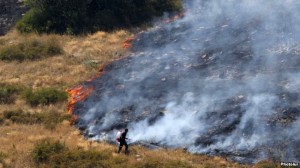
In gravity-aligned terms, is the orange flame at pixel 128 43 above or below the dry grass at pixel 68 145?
above

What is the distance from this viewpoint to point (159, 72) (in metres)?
29.6

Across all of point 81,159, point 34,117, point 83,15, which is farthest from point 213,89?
point 83,15

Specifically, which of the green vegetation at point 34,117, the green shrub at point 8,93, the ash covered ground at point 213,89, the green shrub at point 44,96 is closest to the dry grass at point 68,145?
the green vegetation at point 34,117

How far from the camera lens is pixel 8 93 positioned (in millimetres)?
28469

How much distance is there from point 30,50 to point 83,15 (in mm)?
7051

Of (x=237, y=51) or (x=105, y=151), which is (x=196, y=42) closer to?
(x=237, y=51)

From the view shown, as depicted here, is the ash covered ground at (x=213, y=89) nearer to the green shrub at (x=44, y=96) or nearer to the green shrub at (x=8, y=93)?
the green shrub at (x=44, y=96)

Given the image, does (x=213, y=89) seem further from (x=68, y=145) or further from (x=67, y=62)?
(x=67, y=62)

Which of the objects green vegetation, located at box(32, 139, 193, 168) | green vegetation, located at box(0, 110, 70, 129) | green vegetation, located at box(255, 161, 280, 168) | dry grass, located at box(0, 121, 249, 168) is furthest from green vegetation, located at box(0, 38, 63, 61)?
green vegetation, located at box(255, 161, 280, 168)

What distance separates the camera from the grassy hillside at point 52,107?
19516 mm

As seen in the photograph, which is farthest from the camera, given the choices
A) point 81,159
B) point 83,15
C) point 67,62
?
point 83,15

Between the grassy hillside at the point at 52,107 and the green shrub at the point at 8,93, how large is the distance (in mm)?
61

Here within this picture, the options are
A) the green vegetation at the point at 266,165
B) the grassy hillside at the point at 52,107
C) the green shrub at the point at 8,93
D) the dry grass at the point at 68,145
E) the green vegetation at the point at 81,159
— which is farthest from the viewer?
the green shrub at the point at 8,93

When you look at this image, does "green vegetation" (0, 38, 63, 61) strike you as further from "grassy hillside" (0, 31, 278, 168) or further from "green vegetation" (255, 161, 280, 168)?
"green vegetation" (255, 161, 280, 168)
